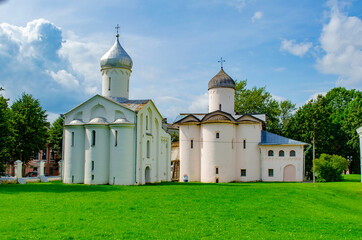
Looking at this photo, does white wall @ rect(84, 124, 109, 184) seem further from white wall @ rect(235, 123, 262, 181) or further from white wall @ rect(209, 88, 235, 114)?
white wall @ rect(209, 88, 235, 114)

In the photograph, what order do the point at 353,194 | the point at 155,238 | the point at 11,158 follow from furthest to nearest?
the point at 11,158 → the point at 353,194 → the point at 155,238

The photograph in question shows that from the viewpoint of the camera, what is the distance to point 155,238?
10484mm

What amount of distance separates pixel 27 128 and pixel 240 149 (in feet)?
78.3

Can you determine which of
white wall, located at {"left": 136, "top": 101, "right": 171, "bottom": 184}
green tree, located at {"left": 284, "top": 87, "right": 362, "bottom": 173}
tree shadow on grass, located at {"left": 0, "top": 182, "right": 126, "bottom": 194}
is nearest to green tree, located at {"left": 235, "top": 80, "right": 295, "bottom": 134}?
green tree, located at {"left": 284, "top": 87, "right": 362, "bottom": 173}

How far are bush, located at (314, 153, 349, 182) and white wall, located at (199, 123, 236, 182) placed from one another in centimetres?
946

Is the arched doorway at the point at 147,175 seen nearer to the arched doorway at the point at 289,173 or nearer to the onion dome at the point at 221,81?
the onion dome at the point at 221,81

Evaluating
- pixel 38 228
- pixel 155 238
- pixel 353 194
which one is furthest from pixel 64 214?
pixel 353 194

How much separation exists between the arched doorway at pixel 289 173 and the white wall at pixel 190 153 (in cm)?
970

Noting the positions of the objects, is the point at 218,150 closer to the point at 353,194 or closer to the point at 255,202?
the point at 353,194

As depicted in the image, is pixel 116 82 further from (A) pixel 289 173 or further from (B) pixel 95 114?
(A) pixel 289 173

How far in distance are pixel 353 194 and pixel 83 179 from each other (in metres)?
21.6

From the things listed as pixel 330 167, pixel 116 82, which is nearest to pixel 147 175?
pixel 116 82

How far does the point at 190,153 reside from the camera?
40781 mm

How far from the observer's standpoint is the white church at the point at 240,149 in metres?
39.1
